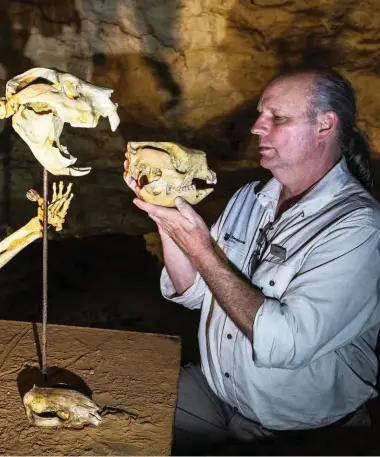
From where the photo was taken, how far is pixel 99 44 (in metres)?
3.71

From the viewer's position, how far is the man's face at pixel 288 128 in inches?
71.4

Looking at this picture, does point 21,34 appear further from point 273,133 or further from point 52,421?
point 52,421

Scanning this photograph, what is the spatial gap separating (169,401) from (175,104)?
2.61 meters

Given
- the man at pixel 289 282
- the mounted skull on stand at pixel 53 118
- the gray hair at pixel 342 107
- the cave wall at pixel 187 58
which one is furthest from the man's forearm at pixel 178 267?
the cave wall at pixel 187 58

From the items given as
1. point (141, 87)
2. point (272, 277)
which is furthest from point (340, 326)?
point (141, 87)

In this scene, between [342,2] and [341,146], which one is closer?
[341,146]

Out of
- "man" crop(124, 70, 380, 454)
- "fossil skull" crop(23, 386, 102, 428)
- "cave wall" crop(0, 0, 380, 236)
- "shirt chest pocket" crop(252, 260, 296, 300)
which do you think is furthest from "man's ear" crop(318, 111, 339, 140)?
"cave wall" crop(0, 0, 380, 236)

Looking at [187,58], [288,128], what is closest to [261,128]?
[288,128]

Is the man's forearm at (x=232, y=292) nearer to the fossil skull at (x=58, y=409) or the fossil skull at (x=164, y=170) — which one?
the fossil skull at (x=164, y=170)

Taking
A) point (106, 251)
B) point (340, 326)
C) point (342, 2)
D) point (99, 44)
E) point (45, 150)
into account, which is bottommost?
point (106, 251)

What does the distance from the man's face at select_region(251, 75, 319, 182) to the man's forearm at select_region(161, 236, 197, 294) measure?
458 millimetres

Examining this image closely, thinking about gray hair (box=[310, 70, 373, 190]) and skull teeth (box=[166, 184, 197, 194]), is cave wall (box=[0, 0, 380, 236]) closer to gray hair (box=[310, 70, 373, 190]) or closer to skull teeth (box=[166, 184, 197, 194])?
gray hair (box=[310, 70, 373, 190])

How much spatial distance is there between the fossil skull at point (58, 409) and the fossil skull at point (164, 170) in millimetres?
635

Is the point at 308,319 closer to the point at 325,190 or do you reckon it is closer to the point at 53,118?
the point at 325,190
